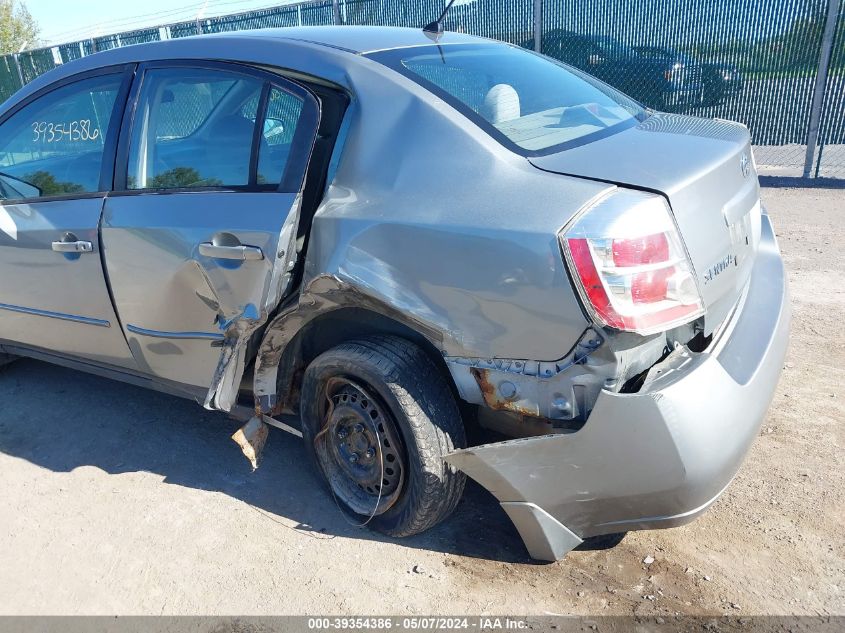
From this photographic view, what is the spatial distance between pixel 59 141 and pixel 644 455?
315cm

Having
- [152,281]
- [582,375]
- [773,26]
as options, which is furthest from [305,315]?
[773,26]

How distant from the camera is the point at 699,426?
6.64 feet

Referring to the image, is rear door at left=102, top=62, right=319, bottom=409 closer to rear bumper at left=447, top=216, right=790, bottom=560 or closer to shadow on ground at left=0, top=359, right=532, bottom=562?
shadow on ground at left=0, top=359, right=532, bottom=562

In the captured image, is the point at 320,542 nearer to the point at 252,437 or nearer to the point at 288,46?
the point at 252,437

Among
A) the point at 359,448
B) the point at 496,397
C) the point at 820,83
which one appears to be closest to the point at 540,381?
the point at 496,397

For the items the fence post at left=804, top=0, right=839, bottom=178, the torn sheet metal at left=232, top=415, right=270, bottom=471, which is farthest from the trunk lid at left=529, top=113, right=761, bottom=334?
the fence post at left=804, top=0, right=839, bottom=178

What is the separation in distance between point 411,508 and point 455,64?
1757mm

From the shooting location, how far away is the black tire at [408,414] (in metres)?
2.41

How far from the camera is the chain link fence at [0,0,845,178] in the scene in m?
8.64

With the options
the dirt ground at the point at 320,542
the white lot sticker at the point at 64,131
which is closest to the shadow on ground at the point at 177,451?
the dirt ground at the point at 320,542

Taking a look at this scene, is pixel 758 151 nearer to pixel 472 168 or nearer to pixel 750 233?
pixel 750 233

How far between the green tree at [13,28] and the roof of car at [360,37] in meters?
25.1

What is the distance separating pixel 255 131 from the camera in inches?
110

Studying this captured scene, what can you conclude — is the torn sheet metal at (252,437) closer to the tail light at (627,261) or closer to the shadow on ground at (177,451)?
the shadow on ground at (177,451)
